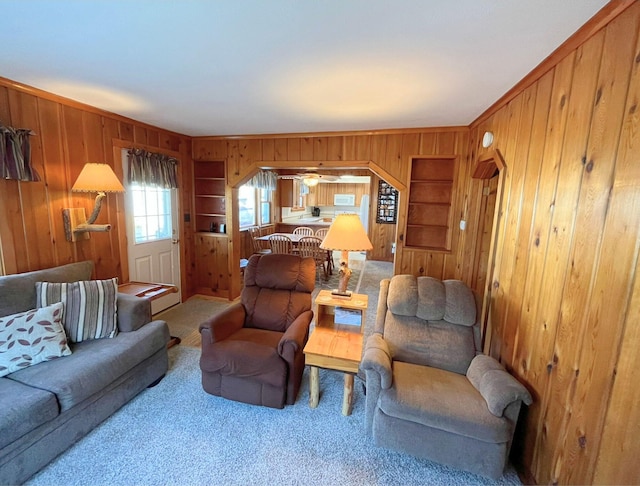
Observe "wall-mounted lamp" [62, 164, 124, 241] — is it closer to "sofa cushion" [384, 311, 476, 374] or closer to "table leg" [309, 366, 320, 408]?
"table leg" [309, 366, 320, 408]

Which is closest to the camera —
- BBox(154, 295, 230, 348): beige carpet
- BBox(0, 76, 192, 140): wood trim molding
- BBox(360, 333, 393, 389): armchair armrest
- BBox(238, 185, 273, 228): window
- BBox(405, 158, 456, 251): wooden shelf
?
BBox(360, 333, 393, 389): armchair armrest

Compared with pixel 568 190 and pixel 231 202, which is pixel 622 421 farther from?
pixel 231 202

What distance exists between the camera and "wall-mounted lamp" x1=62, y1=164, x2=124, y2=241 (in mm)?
2455

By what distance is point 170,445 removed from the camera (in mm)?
1821

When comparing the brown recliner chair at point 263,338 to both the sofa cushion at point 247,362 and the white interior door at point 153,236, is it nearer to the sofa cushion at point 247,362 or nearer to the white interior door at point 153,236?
the sofa cushion at point 247,362

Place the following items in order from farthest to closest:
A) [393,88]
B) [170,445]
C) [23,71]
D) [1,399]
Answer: [393,88], [23,71], [170,445], [1,399]

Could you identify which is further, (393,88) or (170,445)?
(393,88)

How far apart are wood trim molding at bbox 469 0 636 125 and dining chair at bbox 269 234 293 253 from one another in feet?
12.4

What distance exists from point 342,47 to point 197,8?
74cm

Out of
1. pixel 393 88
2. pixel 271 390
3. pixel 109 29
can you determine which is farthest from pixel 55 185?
pixel 393 88

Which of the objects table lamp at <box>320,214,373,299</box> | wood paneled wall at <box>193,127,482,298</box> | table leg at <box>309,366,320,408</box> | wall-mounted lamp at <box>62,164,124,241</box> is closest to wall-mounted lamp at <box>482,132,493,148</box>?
wood paneled wall at <box>193,127,482,298</box>

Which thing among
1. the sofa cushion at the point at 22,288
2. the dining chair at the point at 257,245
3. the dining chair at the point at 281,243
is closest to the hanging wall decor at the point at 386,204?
the dining chair at the point at 281,243

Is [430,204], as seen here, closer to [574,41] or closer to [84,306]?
[574,41]

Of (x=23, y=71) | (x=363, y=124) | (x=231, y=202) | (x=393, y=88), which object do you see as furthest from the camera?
(x=231, y=202)
